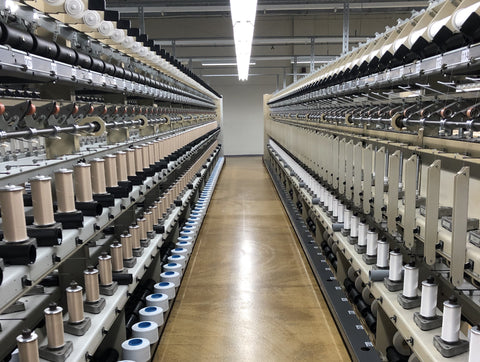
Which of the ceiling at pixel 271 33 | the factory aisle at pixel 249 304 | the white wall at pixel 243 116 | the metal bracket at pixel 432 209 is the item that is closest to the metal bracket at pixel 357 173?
the factory aisle at pixel 249 304

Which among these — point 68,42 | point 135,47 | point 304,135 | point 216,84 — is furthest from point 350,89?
point 216,84

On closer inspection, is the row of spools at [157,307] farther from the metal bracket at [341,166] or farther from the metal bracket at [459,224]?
the metal bracket at [459,224]

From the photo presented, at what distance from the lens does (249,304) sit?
14.6ft

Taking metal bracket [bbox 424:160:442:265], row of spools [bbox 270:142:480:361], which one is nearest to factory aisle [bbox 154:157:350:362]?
row of spools [bbox 270:142:480:361]

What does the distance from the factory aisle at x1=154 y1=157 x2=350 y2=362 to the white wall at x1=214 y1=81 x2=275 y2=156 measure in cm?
1266

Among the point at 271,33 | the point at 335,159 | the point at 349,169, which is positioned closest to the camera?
the point at 349,169

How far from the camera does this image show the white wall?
19.8 m

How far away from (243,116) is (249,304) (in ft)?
52.5

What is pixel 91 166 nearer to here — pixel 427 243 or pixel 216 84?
pixel 427 243

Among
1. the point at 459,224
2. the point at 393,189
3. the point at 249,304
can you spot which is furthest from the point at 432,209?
the point at 249,304

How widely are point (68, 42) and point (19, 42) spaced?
103 cm

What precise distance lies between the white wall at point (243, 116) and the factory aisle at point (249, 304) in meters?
12.7

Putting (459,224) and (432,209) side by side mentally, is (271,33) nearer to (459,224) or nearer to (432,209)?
(432,209)

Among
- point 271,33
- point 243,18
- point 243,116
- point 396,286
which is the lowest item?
point 396,286
